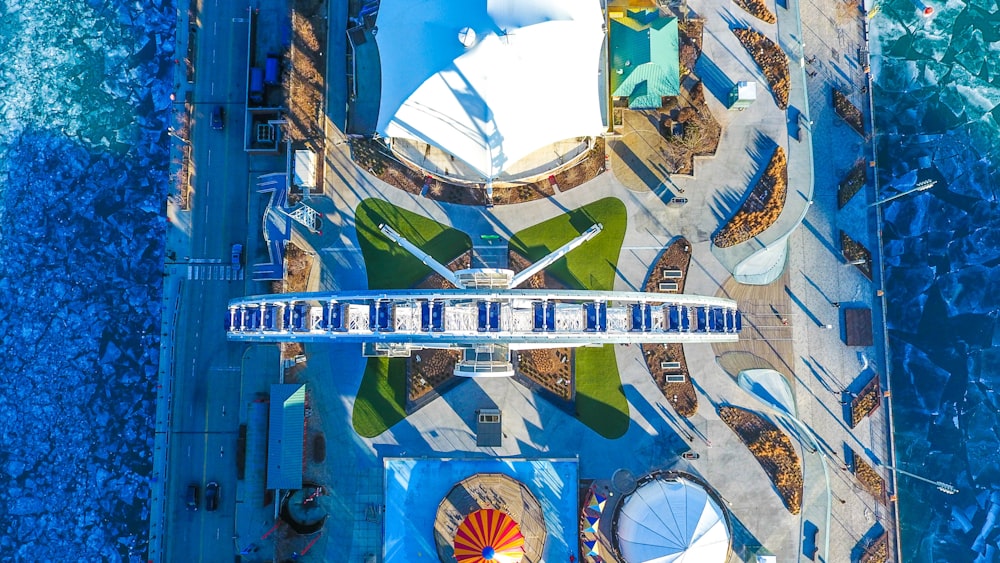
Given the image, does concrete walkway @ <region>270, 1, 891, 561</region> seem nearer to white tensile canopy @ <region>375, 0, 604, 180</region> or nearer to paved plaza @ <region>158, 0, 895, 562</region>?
paved plaza @ <region>158, 0, 895, 562</region>

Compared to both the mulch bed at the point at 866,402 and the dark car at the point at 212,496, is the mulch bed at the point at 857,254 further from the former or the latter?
the dark car at the point at 212,496

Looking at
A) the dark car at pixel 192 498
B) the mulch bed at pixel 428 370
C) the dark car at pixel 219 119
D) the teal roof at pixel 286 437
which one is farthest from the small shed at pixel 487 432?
the dark car at pixel 219 119

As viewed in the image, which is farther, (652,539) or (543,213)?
(543,213)

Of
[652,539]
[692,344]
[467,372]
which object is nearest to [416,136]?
[467,372]

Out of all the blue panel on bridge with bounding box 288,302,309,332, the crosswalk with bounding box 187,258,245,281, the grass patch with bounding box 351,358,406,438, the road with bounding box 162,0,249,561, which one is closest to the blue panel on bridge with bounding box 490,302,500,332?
the grass patch with bounding box 351,358,406,438

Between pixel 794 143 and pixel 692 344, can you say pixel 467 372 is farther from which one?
pixel 794 143

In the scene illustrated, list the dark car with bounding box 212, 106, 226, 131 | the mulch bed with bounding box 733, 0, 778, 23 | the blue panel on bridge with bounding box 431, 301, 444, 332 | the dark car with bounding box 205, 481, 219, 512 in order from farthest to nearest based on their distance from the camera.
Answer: the dark car with bounding box 212, 106, 226, 131 → the mulch bed with bounding box 733, 0, 778, 23 → the dark car with bounding box 205, 481, 219, 512 → the blue panel on bridge with bounding box 431, 301, 444, 332
